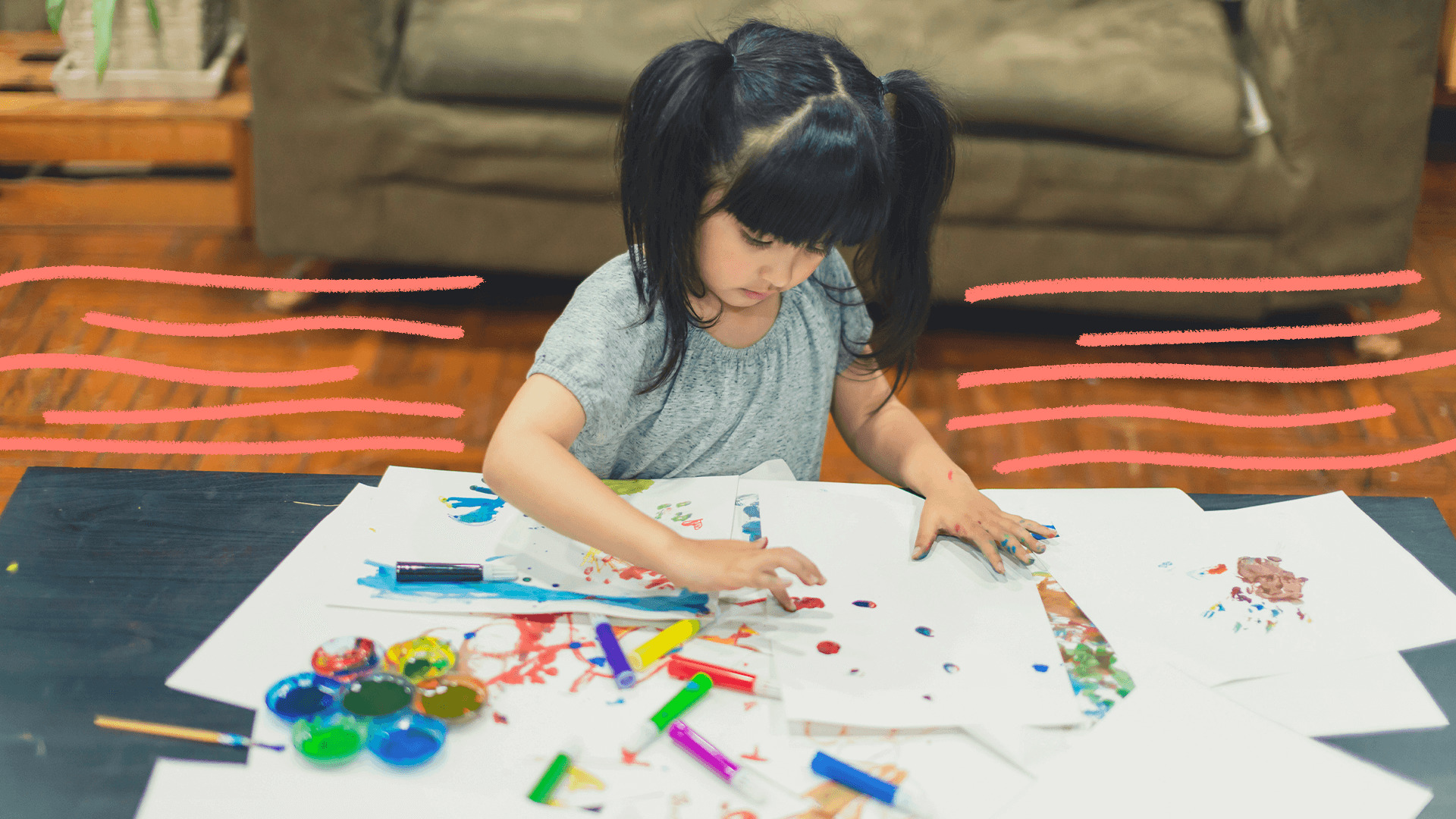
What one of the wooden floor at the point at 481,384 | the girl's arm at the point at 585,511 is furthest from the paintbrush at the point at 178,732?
the wooden floor at the point at 481,384

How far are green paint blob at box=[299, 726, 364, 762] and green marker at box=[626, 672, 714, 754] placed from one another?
0.48 feet

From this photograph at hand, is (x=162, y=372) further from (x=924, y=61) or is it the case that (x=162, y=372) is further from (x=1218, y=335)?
(x=1218, y=335)

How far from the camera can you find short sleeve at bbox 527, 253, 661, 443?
2.88 ft

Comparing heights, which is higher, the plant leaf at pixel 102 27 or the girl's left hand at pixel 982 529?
the plant leaf at pixel 102 27

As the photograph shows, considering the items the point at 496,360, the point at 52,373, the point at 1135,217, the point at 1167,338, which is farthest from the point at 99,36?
the point at 1167,338

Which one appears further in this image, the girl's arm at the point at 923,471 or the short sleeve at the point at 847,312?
the short sleeve at the point at 847,312

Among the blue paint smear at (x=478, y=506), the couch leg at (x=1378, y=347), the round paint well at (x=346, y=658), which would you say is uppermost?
the blue paint smear at (x=478, y=506)

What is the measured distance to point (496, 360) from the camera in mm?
2092

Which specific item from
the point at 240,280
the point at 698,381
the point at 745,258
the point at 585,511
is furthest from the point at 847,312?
the point at 240,280

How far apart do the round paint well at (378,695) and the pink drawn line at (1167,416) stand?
1418 millimetres

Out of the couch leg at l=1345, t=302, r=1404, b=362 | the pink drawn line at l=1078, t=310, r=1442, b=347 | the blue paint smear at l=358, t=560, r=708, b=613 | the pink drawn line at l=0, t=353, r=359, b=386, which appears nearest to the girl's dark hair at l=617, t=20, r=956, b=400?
the blue paint smear at l=358, t=560, r=708, b=613

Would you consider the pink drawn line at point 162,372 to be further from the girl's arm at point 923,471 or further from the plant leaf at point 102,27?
the girl's arm at point 923,471

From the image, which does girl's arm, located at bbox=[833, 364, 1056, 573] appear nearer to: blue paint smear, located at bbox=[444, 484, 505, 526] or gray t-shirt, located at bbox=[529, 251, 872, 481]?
gray t-shirt, located at bbox=[529, 251, 872, 481]

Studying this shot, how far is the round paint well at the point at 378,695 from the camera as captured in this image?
0.66 m
